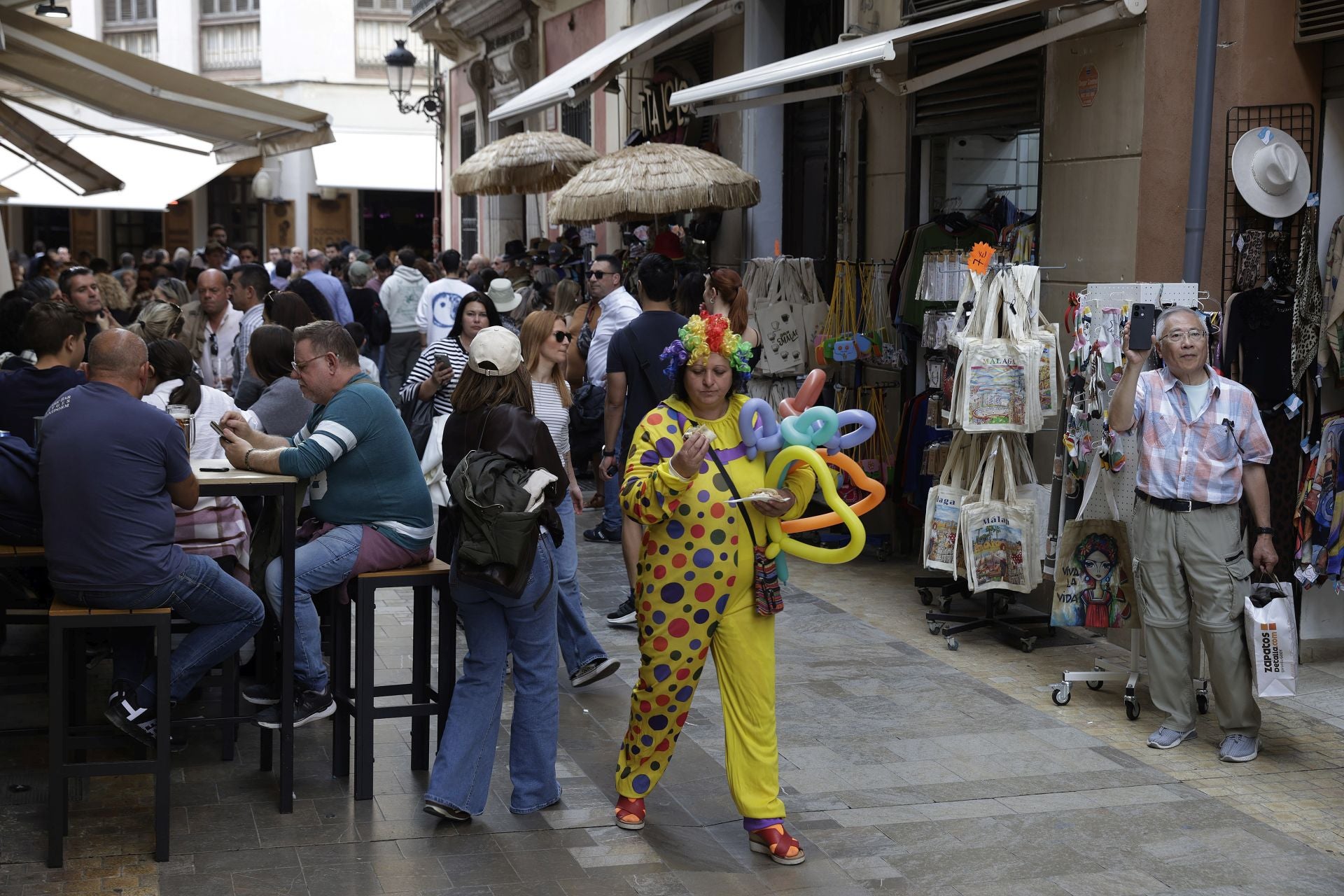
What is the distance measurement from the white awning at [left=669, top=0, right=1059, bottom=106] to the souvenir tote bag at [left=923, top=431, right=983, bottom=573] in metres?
2.08

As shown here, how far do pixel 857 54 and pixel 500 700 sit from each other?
447 cm

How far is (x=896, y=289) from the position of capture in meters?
9.38

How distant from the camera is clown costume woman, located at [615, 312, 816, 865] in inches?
195

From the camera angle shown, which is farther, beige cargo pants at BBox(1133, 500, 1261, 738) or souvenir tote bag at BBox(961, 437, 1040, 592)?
souvenir tote bag at BBox(961, 437, 1040, 592)

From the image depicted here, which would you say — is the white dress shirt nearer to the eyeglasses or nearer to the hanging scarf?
the hanging scarf

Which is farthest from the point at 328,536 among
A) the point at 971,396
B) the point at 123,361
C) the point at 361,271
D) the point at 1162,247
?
the point at 361,271

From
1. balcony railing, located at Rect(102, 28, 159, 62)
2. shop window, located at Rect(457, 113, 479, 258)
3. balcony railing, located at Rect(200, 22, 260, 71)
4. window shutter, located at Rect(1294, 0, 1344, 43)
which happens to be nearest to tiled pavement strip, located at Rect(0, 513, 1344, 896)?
window shutter, located at Rect(1294, 0, 1344, 43)

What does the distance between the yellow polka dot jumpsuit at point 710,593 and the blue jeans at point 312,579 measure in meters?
1.07

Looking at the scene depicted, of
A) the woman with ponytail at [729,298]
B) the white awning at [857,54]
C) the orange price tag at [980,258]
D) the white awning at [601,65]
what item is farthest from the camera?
the white awning at [601,65]

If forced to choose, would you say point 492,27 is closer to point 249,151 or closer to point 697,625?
point 249,151

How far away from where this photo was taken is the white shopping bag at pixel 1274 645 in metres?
5.93

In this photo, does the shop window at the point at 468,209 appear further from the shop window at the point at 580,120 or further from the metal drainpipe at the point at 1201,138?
the metal drainpipe at the point at 1201,138

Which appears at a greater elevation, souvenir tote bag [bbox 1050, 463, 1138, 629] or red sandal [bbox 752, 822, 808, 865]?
souvenir tote bag [bbox 1050, 463, 1138, 629]

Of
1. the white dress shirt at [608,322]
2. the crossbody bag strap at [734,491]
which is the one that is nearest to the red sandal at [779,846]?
the crossbody bag strap at [734,491]
